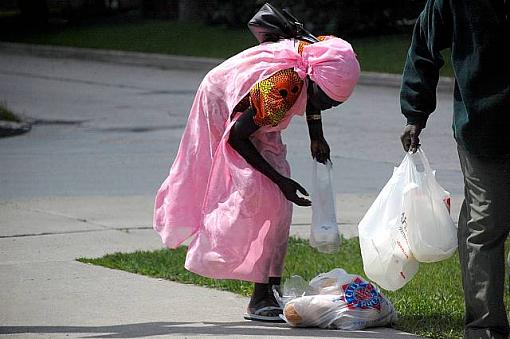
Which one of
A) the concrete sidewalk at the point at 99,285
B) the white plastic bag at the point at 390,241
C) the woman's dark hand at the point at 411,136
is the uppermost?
the woman's dark hand at the point at 411,136

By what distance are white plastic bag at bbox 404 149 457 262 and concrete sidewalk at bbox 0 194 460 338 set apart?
44 centimetres

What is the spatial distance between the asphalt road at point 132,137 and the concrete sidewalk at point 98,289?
3.94ft

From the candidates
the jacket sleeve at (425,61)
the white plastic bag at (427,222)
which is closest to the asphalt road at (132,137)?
the white plastic bag at (427,222)

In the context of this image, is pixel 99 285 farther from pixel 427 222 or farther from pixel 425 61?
pixel 425 61

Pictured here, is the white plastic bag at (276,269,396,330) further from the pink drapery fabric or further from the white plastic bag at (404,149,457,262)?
the white plastic bag at (404,149,457,262)

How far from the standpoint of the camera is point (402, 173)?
17.9 ft

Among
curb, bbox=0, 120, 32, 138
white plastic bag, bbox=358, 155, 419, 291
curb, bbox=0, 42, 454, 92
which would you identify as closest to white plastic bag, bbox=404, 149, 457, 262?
white plastic bag, bbox=358, 155, 419, 291

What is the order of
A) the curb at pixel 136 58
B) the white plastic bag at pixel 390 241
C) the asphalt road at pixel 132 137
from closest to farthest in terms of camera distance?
1. the white plastic bag at pixel 390 241
2. the asphalt road at pixel 132 137
3. the curb at pixel 136 58

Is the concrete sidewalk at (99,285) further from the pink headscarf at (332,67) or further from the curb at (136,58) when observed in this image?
the curb at (136,58)

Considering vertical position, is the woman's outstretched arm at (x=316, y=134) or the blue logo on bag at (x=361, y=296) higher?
the woman's outstretched arm at (x=316, y=134)

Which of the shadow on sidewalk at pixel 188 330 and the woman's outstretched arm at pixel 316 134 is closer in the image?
the shadow on sidewalk at pixel 188 330

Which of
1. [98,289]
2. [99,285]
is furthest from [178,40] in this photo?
[98,289]

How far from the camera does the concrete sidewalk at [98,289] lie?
221 inches

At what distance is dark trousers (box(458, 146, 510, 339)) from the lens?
484 centimetres
